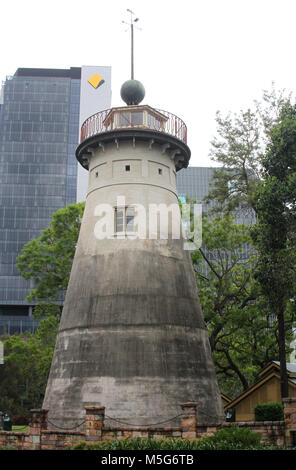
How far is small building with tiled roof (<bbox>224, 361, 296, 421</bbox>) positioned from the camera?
77.9ft

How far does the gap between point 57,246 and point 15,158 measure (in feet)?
261

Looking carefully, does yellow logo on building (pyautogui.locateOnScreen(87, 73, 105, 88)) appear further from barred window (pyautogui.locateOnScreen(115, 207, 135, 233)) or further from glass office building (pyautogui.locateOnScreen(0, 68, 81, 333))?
barred window (pyautogui.locateOnScreen(115, 207, 135, 233))

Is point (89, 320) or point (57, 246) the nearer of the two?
point (89, 320)

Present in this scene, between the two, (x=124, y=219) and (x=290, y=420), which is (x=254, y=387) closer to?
(x=290, y=420)

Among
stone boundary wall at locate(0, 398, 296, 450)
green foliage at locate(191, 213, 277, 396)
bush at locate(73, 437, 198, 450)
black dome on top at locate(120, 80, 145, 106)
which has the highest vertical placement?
black dome on top at locate(120, 80, 145, 106)

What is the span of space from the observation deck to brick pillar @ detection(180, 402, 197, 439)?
40.8 feet

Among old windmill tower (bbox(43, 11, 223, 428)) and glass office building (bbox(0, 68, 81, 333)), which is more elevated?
glass office building (bbox(0, 68, 81, 333))

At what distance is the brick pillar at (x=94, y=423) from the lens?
15.6m

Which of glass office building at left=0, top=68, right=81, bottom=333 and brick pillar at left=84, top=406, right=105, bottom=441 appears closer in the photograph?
brick pillar at left=84, top=406, right=105, bottom=441

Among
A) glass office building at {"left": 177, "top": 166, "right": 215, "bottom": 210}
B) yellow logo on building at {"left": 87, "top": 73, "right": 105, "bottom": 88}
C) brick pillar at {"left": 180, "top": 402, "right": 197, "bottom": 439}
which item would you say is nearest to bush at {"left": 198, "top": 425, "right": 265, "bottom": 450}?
brick pillar at {"left": 180, "top": 402, "right": 197, "bottom": 439}

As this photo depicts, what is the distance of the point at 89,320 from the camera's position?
808 inches

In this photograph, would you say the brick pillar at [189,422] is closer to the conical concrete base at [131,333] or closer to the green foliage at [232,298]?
the conical concrete base at [131,333]
